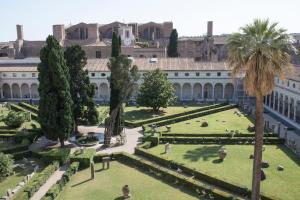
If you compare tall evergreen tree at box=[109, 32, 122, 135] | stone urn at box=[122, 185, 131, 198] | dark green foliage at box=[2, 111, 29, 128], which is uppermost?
tall evergreen tree at box=[109, 32, 122, 135]

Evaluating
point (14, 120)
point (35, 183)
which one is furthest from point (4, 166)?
point (14, 120)

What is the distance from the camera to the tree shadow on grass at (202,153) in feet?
100

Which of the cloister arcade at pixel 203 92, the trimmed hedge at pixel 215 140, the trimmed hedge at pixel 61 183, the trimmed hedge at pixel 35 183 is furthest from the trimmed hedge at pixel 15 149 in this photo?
the cloister arcade at pixel 203 92

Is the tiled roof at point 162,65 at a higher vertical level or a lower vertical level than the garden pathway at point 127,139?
higher

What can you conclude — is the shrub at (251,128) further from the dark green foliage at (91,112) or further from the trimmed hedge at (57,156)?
the trimmed hedge at (57,156)

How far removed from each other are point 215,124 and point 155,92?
10.6 m

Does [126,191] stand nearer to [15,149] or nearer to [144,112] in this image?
[15,149]

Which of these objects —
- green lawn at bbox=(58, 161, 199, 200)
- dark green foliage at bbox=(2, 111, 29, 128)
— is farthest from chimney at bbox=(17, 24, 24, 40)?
green lawn at bbox=(58, 161, 199, 200)

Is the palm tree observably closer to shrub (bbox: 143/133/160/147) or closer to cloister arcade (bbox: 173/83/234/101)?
shrub (bbox: 143/133/160/147)

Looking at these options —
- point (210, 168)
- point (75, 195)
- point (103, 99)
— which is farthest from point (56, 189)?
point (103, 99)

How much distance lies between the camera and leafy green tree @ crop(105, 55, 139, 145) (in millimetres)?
35938

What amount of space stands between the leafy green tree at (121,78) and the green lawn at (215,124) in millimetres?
7622

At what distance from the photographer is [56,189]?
23.0 meters

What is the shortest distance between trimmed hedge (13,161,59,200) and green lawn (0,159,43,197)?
1863 mm
